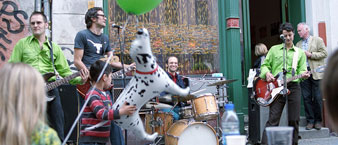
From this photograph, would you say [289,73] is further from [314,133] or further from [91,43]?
[91,43]

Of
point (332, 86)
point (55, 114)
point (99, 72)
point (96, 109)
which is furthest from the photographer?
point (55, 114)

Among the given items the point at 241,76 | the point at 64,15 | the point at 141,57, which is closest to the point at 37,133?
the point at 141,57

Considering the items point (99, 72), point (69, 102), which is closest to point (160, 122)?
point (69, 102)

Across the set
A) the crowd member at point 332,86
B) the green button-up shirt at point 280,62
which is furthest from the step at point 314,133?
the crowd member at point 332,86

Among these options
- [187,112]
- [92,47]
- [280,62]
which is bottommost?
[187,112]

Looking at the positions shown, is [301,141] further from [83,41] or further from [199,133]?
[83,41]

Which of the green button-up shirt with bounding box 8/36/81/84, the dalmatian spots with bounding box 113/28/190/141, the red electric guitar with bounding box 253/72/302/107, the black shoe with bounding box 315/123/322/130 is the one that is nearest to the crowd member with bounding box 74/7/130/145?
the green button-up shirt with bounding box 8/36/81/84

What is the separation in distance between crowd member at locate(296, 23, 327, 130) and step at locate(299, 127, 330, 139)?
0.29 ft

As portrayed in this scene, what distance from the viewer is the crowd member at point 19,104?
2055 mm

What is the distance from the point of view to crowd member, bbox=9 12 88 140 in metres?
4.65

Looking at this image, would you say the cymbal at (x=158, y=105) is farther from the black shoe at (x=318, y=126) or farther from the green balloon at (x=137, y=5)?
the black shoe at (x=318, y=126)

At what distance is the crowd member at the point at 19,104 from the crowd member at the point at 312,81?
6.08m

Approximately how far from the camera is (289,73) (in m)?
5.96

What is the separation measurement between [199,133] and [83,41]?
2.36 m
